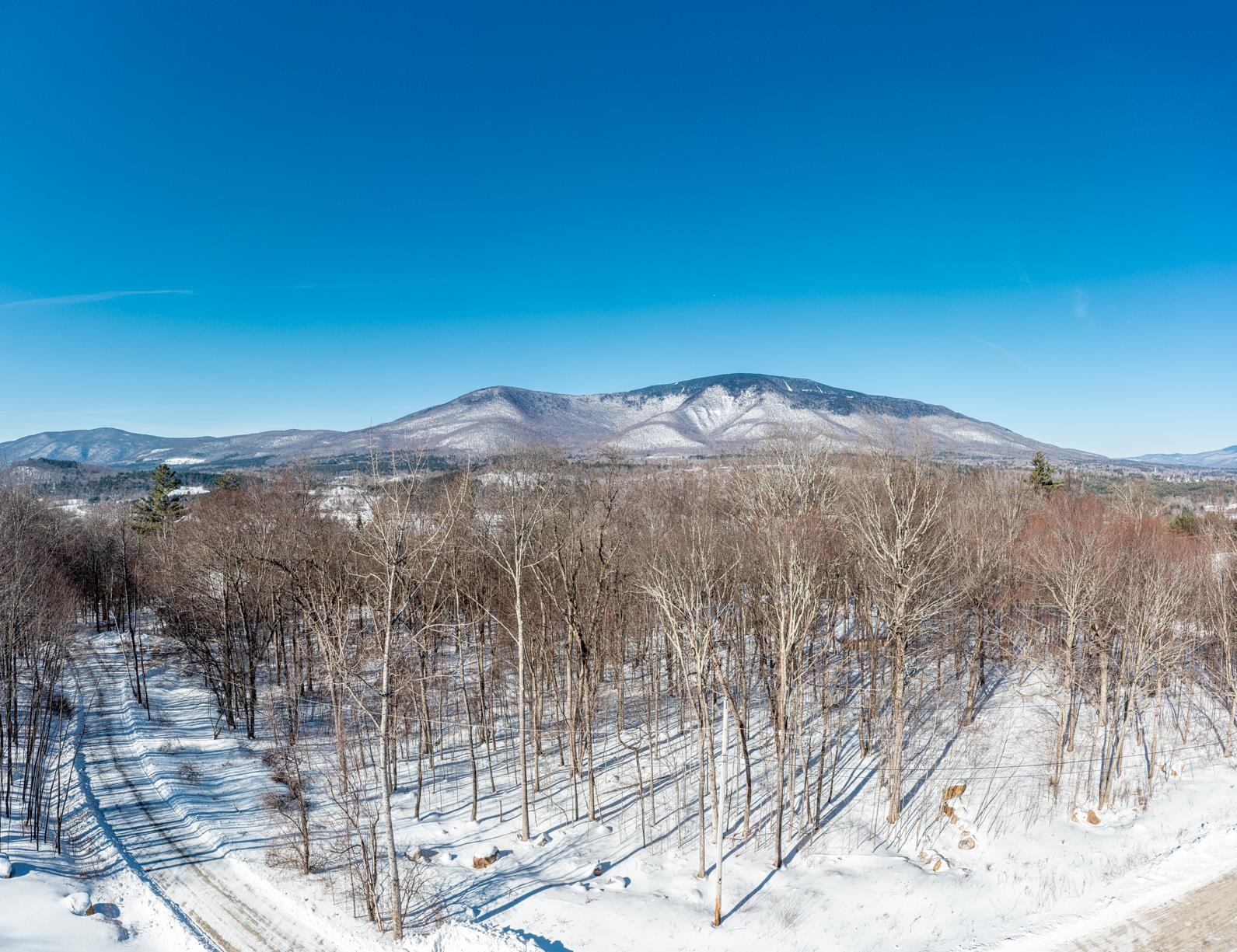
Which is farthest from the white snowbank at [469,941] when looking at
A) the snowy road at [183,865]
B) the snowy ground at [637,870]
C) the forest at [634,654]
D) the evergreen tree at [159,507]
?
the evergreen tree at [159,507]

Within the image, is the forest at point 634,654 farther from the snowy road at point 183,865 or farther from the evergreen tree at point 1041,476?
the evergreen tree at point 1041,476

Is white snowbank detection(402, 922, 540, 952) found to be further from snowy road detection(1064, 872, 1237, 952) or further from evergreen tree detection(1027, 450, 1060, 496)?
evergreen tree detection(1027, 450, 1060, 496)

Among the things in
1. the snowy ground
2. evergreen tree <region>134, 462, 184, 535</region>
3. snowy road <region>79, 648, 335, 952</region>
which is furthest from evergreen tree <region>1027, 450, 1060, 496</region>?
evergreen tree <region>134, 462, 184, 535</region>

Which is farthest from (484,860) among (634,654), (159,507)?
(159,507)

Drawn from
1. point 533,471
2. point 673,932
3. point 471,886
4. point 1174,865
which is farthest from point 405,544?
point 1174,865

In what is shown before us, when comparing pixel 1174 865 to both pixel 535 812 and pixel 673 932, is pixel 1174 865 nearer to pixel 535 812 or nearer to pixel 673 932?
pixel 673 932

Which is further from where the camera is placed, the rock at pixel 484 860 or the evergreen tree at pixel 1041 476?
the evergreen tree at pixel 1041 476

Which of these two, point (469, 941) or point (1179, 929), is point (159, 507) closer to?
point (469, 941)
